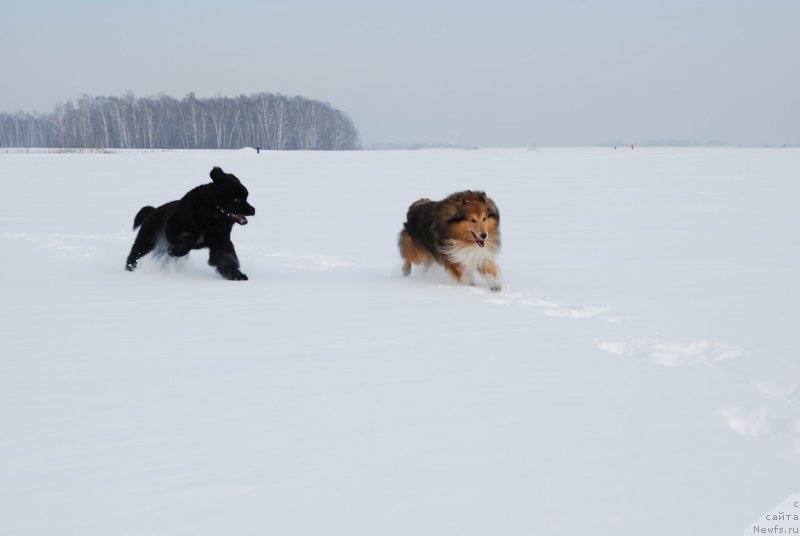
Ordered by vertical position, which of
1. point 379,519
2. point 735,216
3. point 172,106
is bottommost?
point 379,519

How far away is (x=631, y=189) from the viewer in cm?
1681

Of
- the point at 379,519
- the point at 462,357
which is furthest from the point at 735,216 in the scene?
the point at 379,519

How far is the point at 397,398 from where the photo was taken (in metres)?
2.74

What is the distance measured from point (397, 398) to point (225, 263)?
3924mm

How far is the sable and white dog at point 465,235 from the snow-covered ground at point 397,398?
0.23 m

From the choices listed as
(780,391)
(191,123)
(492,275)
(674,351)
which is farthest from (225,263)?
(191,123)

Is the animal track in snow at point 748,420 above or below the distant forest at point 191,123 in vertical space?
below

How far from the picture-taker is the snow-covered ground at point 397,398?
6.12 ft

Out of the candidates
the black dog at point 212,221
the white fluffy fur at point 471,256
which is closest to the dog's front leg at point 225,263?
the black dog at point 212,221

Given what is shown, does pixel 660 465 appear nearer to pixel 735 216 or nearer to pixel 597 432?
pixel 597 432

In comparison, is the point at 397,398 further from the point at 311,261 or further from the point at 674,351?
the point at 311,261

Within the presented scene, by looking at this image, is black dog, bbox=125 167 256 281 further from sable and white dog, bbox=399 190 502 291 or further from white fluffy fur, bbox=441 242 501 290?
white fluffy fur, bbox=441 242 501 290

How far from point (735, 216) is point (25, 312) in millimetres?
10954

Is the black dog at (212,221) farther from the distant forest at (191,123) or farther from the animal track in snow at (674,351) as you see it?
the distant forest at (191,123)
